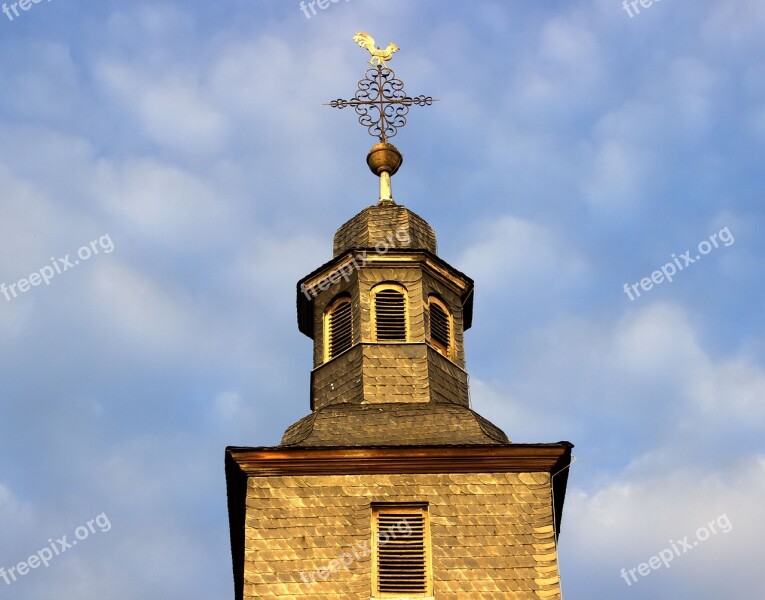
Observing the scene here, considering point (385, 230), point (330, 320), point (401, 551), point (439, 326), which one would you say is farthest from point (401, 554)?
point (385, 230)

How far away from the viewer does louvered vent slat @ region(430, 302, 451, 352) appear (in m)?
34.9

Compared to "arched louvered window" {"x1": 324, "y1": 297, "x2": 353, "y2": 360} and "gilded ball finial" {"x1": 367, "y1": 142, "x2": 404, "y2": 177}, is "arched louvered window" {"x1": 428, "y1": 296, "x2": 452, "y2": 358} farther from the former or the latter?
"gilded ball finial" {"x1": 367, "y1": 142, "x2": 404, "y2": 177}

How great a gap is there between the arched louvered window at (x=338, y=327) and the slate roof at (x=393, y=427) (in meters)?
2.12

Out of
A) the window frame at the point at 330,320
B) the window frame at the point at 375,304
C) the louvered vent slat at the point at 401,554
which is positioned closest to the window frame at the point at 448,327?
the window frame at the point at 375,304

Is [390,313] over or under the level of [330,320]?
under

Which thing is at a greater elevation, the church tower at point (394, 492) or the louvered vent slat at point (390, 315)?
the louvered vent slat at point (390, 315)

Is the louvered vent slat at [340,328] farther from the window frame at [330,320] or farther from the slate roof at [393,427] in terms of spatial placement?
the slate roof at [393,427]

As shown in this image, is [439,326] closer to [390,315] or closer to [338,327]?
[390,315]

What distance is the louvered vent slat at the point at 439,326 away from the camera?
34.9 metres

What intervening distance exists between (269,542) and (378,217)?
8.81 metres

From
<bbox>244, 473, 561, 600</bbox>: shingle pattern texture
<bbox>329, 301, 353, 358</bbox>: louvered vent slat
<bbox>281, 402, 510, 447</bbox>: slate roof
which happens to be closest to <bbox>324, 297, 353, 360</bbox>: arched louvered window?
<bbox>329, 301, 353, 358</bbox>: louvered vent slat

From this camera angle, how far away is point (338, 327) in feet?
116

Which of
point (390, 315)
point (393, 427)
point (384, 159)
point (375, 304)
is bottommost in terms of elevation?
point (393, 427)

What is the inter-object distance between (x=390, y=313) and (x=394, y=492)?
4939mm
